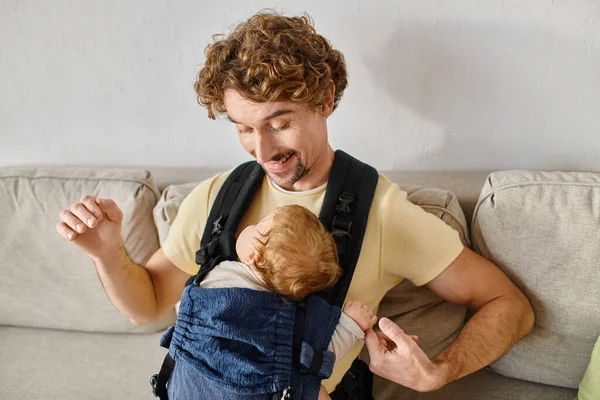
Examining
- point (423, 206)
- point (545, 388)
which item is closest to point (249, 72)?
point (423, 206)

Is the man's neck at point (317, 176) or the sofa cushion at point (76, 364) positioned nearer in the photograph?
the man's neck at point (317, 176)

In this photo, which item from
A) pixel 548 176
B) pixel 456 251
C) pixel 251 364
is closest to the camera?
pixel 251 364

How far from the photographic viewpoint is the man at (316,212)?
1.22 meters

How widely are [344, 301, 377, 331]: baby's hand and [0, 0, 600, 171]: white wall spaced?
64 cm

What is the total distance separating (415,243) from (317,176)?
1.02 ft

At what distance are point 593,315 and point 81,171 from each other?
164 cm

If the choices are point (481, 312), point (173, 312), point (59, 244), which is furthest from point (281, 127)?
point (59, 244)

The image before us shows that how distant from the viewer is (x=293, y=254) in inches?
43.5

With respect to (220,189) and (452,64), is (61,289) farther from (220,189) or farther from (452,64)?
(452,64)

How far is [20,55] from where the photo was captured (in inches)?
71.4

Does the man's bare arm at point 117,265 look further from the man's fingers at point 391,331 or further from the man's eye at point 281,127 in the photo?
the man's fingers at point 391,331

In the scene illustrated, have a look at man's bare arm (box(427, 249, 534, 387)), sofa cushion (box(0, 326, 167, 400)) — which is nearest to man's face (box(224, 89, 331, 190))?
man's bare arm (box(427, 249, 534, 387))

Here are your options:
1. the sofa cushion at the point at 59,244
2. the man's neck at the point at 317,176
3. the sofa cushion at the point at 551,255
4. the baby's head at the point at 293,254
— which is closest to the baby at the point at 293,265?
the baby's head at the point at 293,254

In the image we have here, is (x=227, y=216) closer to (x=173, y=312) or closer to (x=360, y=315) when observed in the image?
(x=360, y=315)
